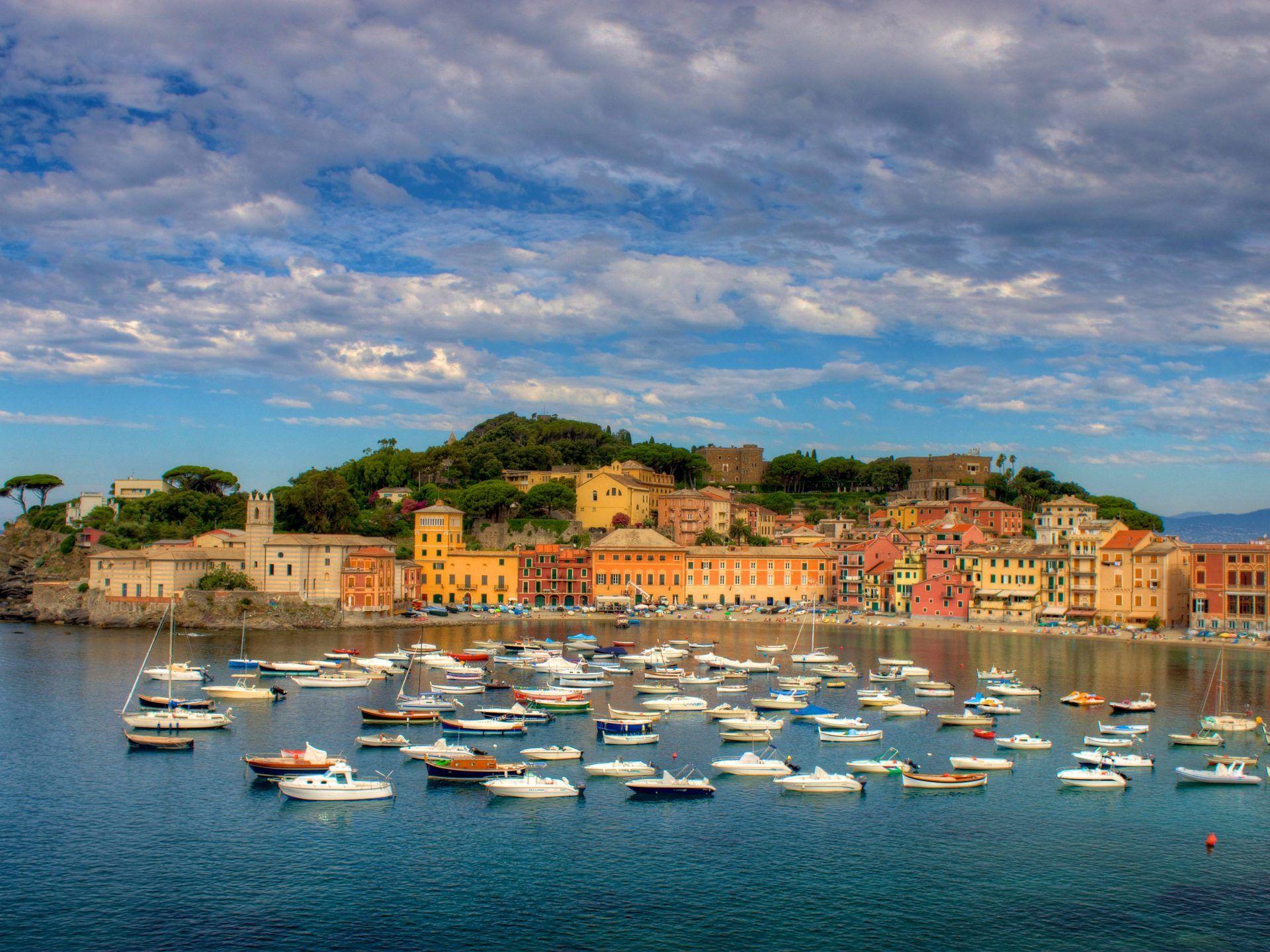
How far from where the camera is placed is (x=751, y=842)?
29641 millimetres

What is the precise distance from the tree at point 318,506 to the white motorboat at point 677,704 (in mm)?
57438

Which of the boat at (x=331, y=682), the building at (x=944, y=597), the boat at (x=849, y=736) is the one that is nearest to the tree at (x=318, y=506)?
the boat at (x=331, y=682)

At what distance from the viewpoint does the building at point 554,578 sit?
9600 cm

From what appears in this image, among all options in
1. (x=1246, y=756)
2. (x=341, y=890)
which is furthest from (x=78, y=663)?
(x=1246, y=756)

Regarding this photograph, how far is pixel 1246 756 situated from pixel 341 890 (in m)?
32.4

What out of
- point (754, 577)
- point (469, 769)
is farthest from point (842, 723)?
point (754, 577)

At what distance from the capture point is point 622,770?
36.4 meters

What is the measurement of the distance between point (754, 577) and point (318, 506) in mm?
40406

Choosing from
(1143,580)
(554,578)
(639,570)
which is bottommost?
(554,578)

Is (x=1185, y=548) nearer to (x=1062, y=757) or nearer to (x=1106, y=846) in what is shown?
(x=1062, y=757)

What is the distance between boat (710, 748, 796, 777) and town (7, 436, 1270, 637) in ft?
172

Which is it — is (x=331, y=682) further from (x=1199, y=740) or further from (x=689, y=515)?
(x=689, y=515)

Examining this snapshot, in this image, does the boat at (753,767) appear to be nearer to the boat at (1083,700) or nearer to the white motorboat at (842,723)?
the white motorboat at (842,723)

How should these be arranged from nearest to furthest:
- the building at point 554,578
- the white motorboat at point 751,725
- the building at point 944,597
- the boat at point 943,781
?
the boat at point 943,781 → the white motorboat at point 751,725 → the building at point 944,597 → the building at point 554,578
